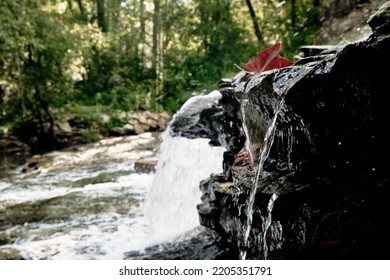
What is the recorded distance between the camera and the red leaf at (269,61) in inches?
107

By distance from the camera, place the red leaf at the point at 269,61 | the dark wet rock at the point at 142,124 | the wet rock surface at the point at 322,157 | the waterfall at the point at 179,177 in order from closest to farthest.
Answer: the wet rock surface at the point at 322,157
the red leaf at the point at 269,61
the waterfall at the point at 179,177
the dark wet rock at the point at 142,124

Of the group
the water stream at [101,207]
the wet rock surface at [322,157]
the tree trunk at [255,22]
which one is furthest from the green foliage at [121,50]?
→ the wet rock surface at [322,157]

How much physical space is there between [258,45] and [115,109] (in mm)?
6429

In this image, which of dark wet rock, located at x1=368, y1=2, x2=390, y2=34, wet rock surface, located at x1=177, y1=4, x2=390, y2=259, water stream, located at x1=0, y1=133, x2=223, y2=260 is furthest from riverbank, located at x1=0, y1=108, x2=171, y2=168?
dark wet rock, located at x1=368, y1=2, x2=390, y2=34

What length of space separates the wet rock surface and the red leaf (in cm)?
32

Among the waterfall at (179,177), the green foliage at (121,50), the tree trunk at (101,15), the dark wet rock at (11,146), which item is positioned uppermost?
the tree trunk at (101,15)

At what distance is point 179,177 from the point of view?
5562 millimetres

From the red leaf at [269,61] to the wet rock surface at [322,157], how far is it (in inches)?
12.5

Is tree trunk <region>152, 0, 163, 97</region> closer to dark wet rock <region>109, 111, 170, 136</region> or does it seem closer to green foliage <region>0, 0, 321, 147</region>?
green foliage <region>0, 0, 321, 147</region>

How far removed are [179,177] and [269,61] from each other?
10.2 feet

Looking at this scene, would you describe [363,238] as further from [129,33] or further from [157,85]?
[129,33]

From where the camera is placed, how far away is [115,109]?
15.0m

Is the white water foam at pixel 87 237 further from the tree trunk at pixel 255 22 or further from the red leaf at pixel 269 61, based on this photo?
the tree trunk at pixel 255 22

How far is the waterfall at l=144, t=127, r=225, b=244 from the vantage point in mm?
5043
